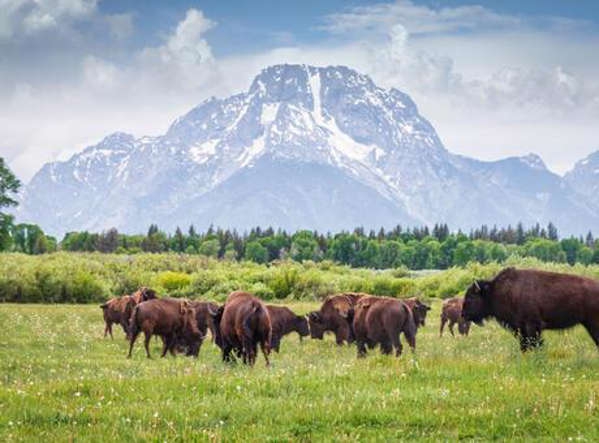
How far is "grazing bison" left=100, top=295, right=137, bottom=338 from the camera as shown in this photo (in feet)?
110

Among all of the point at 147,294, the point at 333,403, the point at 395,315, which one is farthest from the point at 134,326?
the point at 333,403

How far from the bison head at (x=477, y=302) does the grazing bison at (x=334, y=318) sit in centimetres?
901

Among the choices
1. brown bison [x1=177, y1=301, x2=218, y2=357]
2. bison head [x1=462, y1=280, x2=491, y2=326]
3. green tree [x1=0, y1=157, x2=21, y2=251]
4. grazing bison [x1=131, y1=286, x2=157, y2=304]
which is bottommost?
brown bison [x1=177, y1=301, x2=218, y2=357]

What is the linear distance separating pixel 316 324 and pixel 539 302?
44.2 feet

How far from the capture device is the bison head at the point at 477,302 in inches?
842

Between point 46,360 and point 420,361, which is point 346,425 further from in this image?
point 46,360

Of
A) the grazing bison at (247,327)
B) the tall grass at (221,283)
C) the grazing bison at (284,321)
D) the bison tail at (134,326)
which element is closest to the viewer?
the grazing bison at (247,327)

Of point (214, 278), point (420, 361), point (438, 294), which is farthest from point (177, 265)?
point (420, 361)

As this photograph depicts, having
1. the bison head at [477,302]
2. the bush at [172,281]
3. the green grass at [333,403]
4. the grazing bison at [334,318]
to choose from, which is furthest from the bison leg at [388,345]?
the bush at [172,281]

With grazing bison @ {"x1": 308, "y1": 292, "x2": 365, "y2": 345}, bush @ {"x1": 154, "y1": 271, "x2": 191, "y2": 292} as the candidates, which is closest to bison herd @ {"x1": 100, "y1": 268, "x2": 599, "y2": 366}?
grazing bison @ {"x1": 308, "y1": 292, "x2": 365, "y2": 345}

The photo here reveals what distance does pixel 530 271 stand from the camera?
20.2m

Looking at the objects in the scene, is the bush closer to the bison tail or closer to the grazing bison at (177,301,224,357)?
the grazing bison at (177,301,224,357)

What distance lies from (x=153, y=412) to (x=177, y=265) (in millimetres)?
81017

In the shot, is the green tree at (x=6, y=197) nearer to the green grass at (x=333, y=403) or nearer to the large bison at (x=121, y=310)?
A: the large bison at (x=121, y=310)
